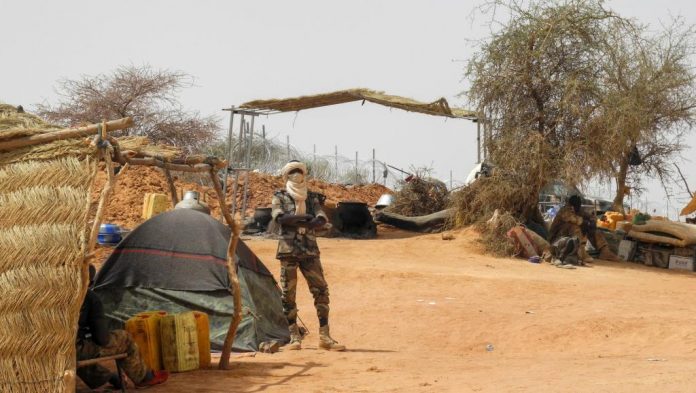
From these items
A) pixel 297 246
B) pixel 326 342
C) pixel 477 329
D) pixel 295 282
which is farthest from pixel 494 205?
pixel 297 246

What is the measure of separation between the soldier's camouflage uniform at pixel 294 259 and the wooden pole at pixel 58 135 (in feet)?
9.30

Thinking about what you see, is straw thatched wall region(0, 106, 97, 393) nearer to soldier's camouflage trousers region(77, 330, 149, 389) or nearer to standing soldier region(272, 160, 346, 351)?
soldier's camouflage trousers region(77, 330, 149, 389)

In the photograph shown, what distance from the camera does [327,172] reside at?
2916cm

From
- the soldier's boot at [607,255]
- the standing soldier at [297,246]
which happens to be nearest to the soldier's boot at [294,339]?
the standing soldier at [297,246]

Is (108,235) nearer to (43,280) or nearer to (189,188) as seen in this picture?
(43,280)

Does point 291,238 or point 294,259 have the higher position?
point 291,238

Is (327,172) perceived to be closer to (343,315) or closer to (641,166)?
(641,166)

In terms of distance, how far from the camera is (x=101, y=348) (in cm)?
688

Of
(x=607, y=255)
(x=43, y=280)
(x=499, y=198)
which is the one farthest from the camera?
(x=499, y=198)

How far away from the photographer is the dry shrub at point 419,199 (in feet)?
76.1

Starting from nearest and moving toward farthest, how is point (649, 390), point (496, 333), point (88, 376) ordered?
point (649, 390)
point (88, 376)
point (496, 333)

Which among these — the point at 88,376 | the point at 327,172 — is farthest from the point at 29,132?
the point at 327,172

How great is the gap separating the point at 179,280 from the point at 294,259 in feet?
4.06

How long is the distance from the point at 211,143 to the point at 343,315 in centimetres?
1840
